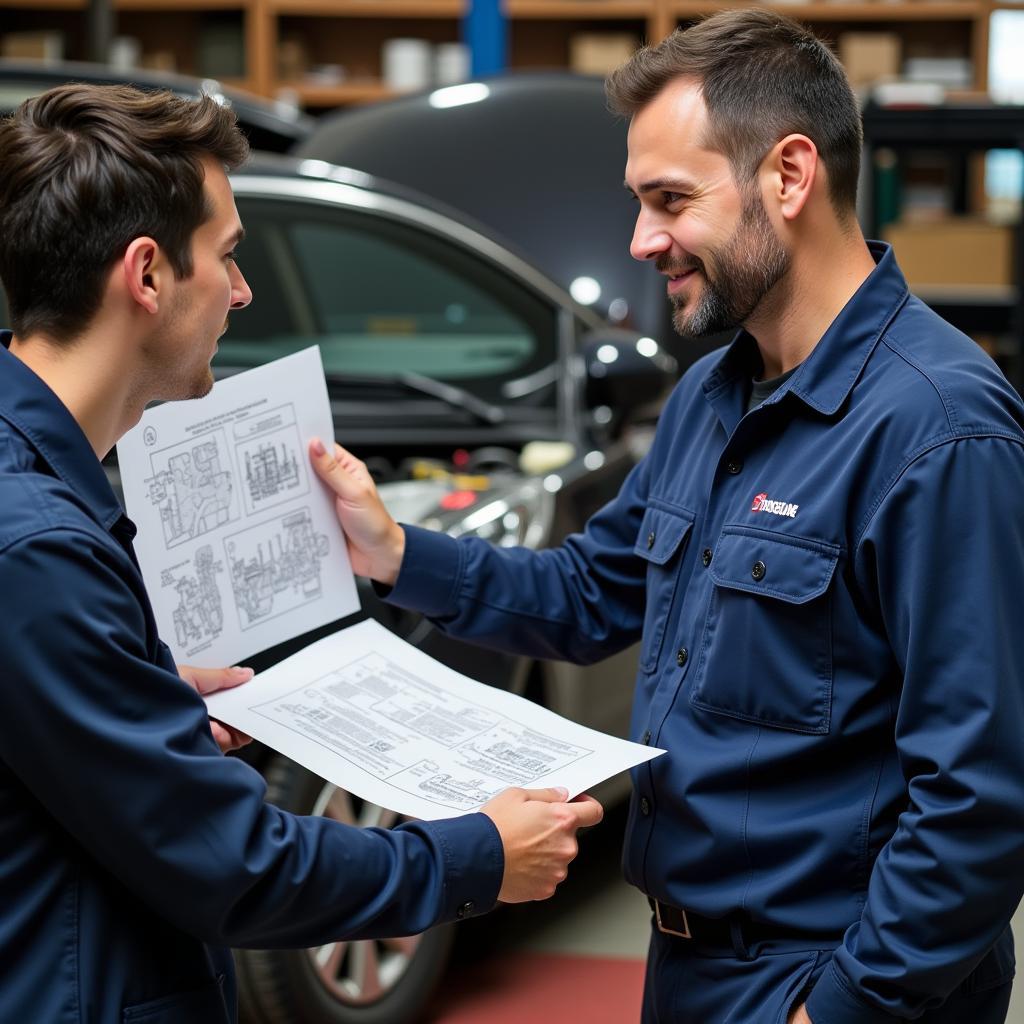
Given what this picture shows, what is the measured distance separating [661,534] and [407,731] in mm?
363

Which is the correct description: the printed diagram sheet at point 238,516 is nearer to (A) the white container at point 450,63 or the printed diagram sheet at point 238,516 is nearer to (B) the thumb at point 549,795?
(B) the thumb at point 549,795

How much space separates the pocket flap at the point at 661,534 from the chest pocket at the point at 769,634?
119mm

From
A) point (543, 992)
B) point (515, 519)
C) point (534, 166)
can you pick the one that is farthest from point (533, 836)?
point (534, 166)

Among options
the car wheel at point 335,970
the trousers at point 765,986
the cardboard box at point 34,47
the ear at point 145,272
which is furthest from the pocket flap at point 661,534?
the cardboard box at point 34,47

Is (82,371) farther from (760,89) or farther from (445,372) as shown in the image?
(445,372)

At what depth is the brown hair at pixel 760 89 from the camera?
1.56 meters

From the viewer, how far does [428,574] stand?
1.96 metres

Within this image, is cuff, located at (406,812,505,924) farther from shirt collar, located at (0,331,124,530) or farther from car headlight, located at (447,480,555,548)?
car headlight, located at (447,480,555,548)

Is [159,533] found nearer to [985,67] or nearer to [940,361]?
[940,361]

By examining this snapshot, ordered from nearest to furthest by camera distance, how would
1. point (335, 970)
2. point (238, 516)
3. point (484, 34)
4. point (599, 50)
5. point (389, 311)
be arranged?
point (238, 516) → point (335, 970) → point (389, 311) → point (484, 34) → point (599, 50)

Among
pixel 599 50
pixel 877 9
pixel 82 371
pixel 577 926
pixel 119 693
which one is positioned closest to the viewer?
pixel 119 693

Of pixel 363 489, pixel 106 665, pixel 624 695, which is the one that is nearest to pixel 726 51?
pixel 363 489

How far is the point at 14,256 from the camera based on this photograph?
1.34m

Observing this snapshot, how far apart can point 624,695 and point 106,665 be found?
2.18 meters
